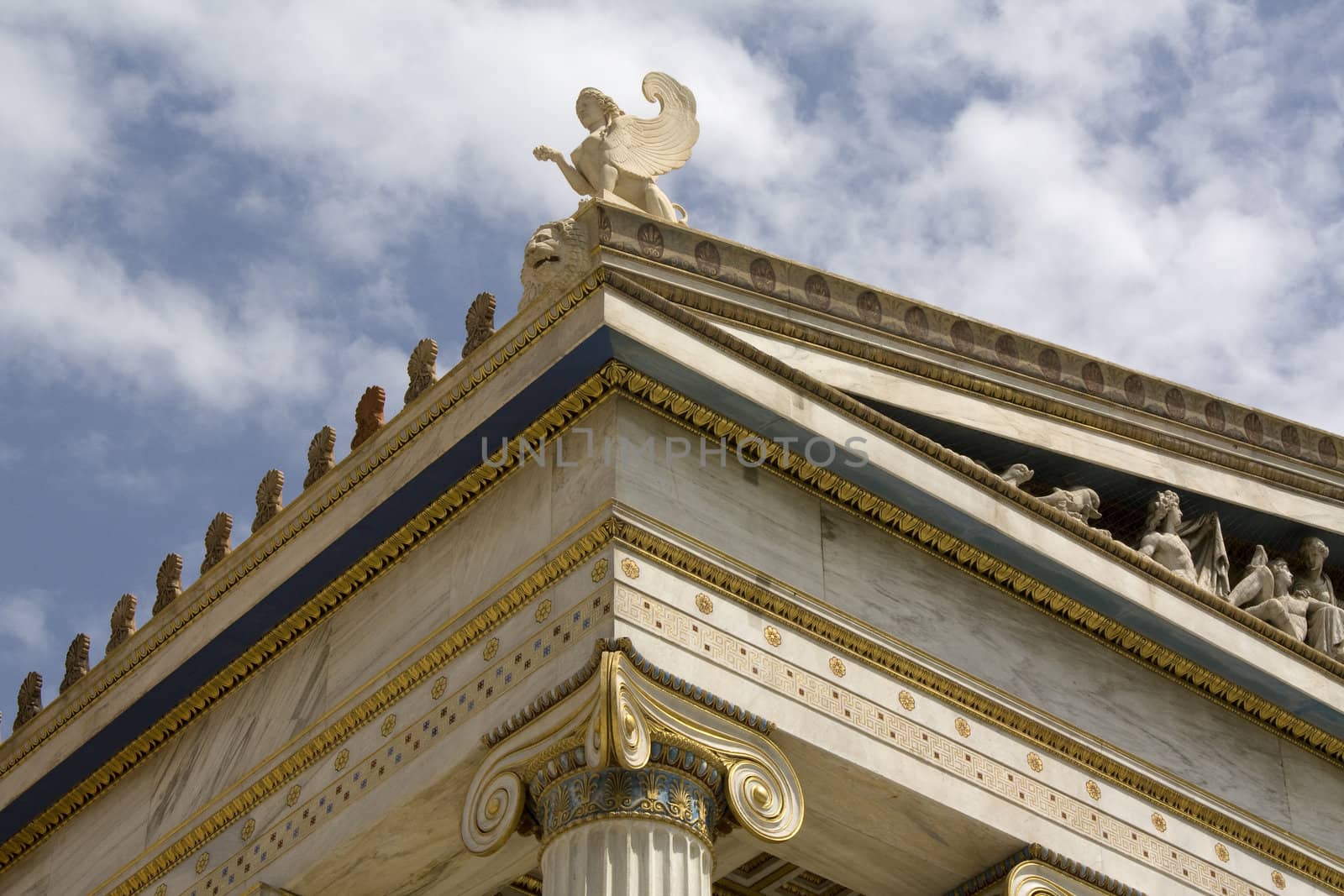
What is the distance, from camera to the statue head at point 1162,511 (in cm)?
1997

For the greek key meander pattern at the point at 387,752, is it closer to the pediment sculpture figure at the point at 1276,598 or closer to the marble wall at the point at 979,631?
the marble wall at the point at 979,631

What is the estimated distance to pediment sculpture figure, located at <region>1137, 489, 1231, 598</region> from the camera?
19578 millimetres

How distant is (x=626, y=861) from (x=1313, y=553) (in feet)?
29.4

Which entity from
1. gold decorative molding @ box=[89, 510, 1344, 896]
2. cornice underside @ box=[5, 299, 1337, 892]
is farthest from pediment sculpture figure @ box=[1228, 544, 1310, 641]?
gold decorative molding @ box=[89, 510, 1344, 896]

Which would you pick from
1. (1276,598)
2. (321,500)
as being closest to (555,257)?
(321,500)

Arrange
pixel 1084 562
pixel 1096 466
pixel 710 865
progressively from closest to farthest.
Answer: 1. pixel 710 865
2. pixel 1084 562
3. pixel 1096 466

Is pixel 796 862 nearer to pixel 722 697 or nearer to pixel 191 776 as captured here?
pixel 722 697

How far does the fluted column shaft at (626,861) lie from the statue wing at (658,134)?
6.39m

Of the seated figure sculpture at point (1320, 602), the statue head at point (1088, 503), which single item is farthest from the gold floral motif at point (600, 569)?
the seated figure sculpture at point (1320, 602)

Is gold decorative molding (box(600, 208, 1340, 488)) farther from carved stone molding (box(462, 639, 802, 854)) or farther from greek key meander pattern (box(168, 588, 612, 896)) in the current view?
carved stone molding (box(462, 639, 802, 854))

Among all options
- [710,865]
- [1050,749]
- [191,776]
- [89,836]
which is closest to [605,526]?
[710,865]

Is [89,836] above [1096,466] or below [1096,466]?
below

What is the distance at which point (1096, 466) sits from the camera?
1977 centimetres

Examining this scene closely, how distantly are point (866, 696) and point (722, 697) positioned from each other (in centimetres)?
142
